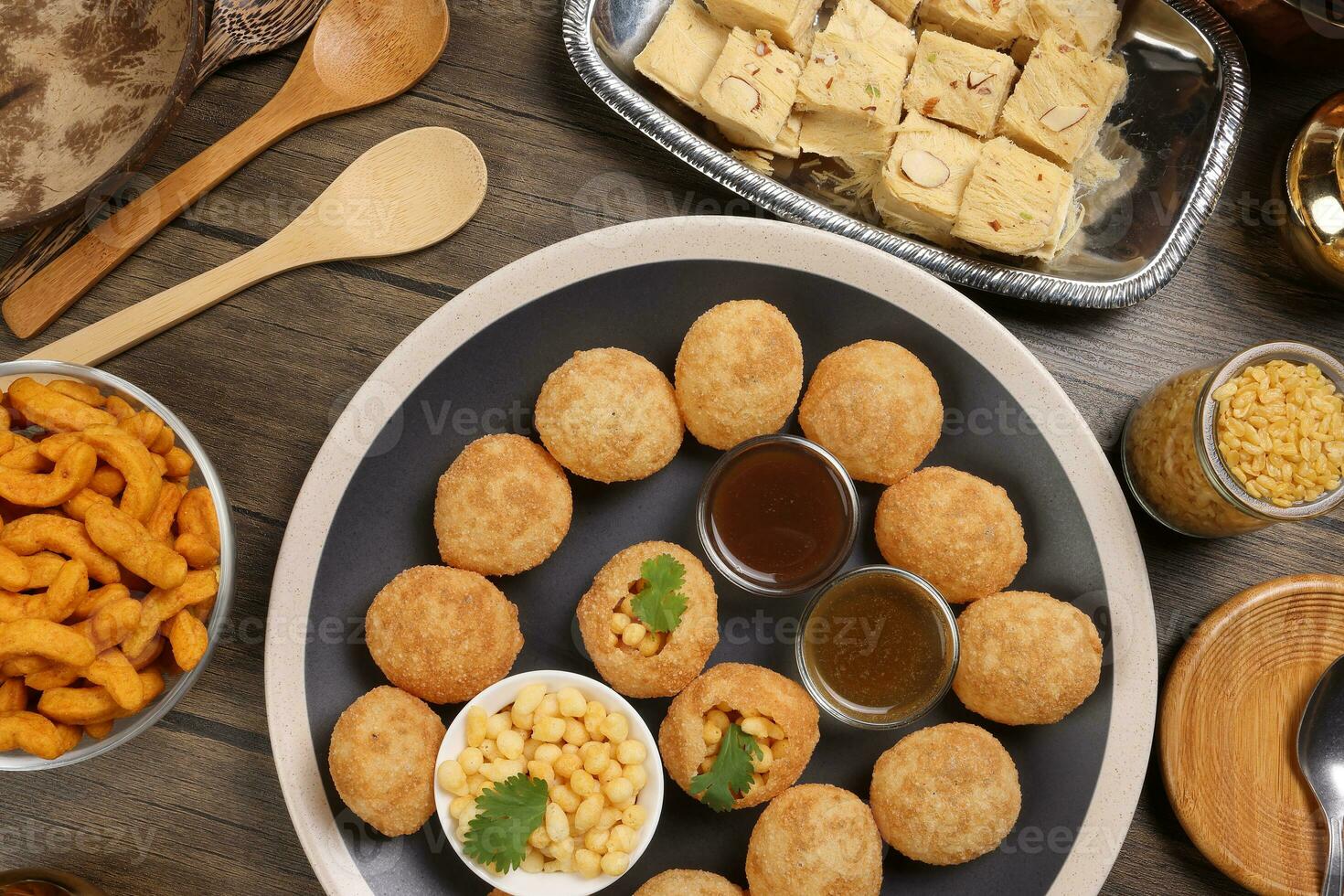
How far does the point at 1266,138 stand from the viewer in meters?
3.05

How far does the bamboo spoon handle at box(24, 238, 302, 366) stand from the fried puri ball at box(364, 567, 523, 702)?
1.14 m

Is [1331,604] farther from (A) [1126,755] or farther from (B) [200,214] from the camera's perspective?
(B) [200,214]

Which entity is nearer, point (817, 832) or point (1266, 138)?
point (817, 832)

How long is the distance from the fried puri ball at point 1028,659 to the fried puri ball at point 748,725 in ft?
1.65

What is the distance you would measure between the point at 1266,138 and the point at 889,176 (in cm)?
138

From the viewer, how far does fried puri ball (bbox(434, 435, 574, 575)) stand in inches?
102

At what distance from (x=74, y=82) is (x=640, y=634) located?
2498 millimetres

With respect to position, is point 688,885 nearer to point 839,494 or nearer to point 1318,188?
point 839,494

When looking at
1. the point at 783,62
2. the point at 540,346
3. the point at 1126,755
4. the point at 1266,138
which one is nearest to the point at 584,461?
the point at 540,346

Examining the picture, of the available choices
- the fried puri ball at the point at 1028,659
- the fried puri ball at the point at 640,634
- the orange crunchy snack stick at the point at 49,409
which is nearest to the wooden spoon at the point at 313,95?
the orange crunchy snack stick at the point at 49,409

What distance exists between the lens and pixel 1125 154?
293 cm

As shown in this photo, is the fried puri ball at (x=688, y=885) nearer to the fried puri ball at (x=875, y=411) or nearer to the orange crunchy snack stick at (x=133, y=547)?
the fried puri ball at (x=875, y=411)

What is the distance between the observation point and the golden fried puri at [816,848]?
2469mm

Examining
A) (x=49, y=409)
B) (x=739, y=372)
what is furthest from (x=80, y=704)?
(x=739, y=372)
